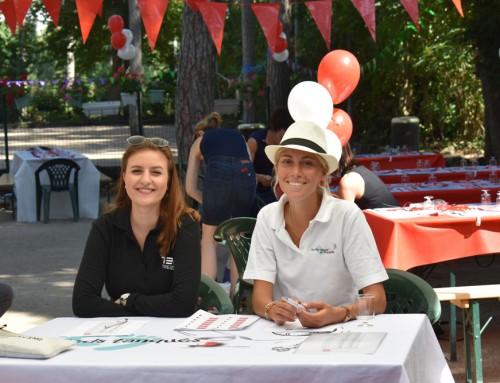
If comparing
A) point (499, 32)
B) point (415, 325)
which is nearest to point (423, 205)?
point (415, 325)

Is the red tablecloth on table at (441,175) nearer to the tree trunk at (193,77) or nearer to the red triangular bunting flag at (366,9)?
the red triangular bunting flag at (366,9)

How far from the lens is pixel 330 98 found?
744cm

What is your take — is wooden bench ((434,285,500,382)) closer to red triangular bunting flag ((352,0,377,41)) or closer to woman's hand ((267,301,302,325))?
woman's hand ((267,301,302,325))

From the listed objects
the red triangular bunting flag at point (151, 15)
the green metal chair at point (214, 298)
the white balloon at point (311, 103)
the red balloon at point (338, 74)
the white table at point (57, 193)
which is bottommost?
the white table at point (57, 193)

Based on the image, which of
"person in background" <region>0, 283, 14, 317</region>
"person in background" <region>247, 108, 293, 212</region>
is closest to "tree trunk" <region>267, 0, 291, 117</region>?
"person in background" <region>247, 108, 293, 212</region>

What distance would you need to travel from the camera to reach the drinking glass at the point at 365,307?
12.4ft

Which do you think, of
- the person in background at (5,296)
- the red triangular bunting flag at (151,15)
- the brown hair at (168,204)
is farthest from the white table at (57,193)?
the person in background at (5,296)

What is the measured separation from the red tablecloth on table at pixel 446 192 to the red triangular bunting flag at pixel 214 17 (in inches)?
76.8

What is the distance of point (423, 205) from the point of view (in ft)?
24.9

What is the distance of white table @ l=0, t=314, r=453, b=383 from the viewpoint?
121 inches

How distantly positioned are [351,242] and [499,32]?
1331cm

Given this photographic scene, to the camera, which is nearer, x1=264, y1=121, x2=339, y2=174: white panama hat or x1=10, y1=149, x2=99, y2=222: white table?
x1=264, y1=121, x2=339, y2=174: white panama hat

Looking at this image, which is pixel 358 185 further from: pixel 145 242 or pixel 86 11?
pixel 145 242

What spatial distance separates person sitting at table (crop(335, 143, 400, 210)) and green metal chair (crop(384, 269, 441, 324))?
248cm
